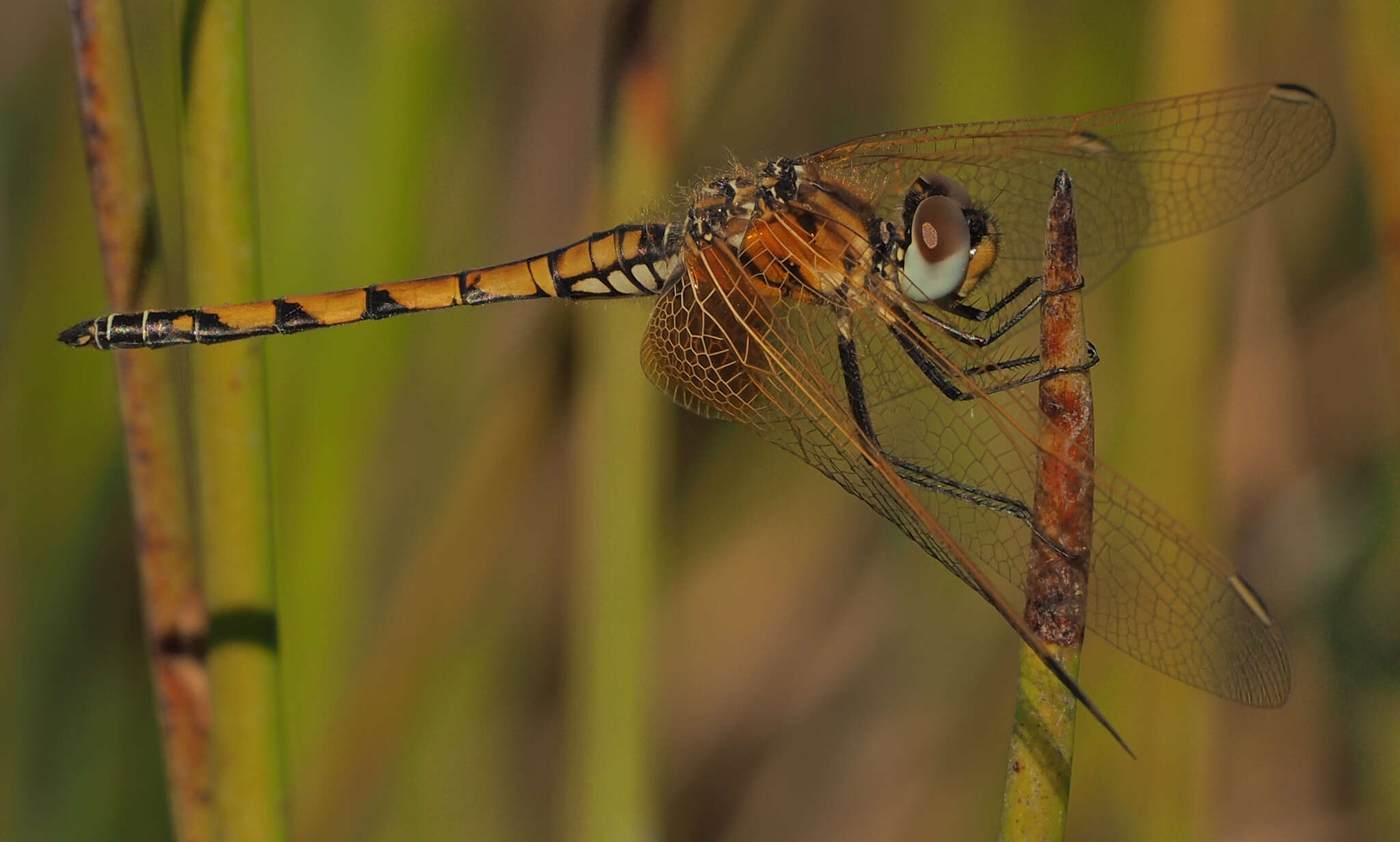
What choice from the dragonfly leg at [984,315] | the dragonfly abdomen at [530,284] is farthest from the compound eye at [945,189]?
the dragonfly abdomen at [530,284]

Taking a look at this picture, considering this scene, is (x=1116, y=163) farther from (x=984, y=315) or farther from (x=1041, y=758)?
(x=1041, y=758)

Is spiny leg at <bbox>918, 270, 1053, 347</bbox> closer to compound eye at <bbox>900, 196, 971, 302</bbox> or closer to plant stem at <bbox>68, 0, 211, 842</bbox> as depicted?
compound eye at <bbox>900, 196, 971, 302</bbox>

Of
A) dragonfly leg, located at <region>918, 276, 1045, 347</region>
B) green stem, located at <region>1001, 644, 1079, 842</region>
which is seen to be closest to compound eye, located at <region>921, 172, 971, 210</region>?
dragonfly leg, located at <region>918, 276, 1045, 347</region>

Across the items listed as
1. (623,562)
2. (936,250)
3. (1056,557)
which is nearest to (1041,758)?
(1056,557)

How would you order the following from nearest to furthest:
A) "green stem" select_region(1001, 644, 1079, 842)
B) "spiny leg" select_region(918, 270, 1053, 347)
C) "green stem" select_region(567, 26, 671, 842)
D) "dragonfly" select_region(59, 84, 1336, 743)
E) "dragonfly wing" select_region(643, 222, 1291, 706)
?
"green stem" select_region(1001, 644, 1079, 842), "dragonfly wing" select_region(643, 222, 1291, 706), "green stem" select_region(567, 26, 671, 842), "dragonfly" select_region(59, 84, 1336, 743), "spiny leg" select_region(918, 270, 1053, 347)

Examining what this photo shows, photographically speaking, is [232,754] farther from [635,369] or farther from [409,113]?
[409,113]

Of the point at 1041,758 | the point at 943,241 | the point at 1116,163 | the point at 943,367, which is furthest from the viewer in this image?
the point at 1116,163
